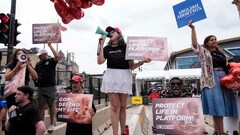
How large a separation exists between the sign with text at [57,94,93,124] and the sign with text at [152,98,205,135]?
1106mm

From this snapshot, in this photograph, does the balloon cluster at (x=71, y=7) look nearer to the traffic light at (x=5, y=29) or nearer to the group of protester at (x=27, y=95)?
the group of protester at (x=27, y=95)

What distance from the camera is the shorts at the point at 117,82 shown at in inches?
145

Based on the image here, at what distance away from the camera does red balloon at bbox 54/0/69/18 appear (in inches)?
215

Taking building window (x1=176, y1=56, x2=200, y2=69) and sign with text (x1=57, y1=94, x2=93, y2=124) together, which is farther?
building window (x1=176, y1=56, x2=200, y2=69)

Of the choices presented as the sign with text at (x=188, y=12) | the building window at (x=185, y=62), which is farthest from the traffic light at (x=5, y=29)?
the building window at (x=185, y=62)

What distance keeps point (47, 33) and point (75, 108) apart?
2.17m

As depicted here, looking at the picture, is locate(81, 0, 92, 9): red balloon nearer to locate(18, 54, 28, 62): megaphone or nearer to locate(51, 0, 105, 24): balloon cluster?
locate(51, 0, 105, 24): balloon cluster

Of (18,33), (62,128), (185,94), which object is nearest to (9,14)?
(18,33)

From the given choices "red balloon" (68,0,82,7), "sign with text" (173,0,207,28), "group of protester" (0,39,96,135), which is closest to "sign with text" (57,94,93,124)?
"group of protester" (0,39,96,135)

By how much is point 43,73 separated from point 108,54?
5.72 feet

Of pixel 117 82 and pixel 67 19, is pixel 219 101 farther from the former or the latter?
pixel 67 19

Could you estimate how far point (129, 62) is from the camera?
3.90m

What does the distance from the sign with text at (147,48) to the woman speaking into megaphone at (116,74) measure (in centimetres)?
11

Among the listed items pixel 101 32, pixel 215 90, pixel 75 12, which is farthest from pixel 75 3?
pixel 215 90
